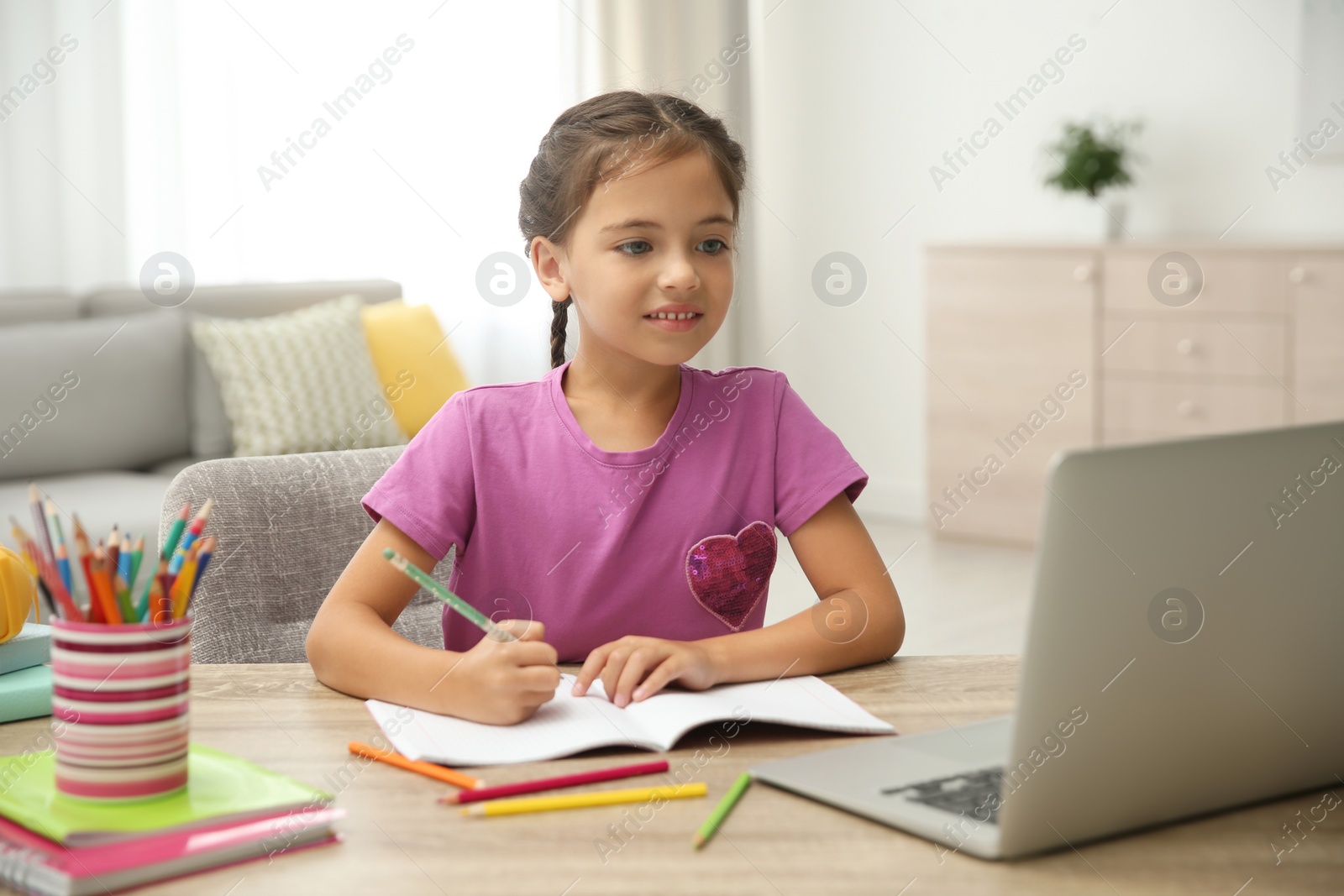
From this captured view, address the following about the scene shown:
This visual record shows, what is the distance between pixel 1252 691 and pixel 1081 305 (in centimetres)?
351

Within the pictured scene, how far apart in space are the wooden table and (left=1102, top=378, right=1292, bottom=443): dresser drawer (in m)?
3.16

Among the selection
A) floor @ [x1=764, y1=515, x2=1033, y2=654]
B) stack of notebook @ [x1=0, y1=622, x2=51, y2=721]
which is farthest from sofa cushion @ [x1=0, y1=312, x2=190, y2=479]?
stack of notebook @ [x1=0, y1=622, x2=51, y2=721]

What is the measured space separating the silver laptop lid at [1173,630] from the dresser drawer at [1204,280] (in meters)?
3.26

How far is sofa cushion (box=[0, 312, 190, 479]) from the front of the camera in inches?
126

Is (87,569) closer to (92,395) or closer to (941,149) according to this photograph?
(92,395)

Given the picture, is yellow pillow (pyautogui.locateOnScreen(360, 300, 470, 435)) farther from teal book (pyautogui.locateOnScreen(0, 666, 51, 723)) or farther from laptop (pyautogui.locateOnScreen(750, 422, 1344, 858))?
laptop (pyautogui.locateOnScreen(750, 422, 1344, 858))

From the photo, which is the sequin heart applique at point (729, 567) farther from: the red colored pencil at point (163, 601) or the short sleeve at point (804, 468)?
the red colored pencil at point (163, 601)

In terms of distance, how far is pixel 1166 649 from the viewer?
2.24 feet

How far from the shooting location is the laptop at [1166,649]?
0.64m

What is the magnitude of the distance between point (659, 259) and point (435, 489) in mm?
296

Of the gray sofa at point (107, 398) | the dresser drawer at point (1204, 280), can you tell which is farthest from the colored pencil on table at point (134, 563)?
the dresser drawer at point (1204, 280)

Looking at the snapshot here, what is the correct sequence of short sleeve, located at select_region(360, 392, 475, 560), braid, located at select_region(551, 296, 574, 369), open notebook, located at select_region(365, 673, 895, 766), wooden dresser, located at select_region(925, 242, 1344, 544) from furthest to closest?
wooden dresser, located at select_region(925, 242, 1344, 544)
braid, located at select_region(551, 296, 574, 369)
short sleeve, located at select_region(360, 392, 475, 560)
open notebook, located at select_region(365, 673, 895, 766)

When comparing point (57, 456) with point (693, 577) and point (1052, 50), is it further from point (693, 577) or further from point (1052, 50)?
point (1052, 50)

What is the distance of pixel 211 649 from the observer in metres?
1.28
